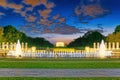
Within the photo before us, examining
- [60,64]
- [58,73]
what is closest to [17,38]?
[60,64]

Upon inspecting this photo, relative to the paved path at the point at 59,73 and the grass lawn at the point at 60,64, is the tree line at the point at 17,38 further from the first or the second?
the paved path at the point at 59,73

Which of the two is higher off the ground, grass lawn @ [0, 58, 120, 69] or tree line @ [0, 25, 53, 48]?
tree line @ [0, 25, 53, 48]

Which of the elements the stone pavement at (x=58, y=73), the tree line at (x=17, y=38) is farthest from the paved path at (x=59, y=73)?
the tree line at (x=17, y=38)

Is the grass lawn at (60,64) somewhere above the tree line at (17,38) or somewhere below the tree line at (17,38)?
below

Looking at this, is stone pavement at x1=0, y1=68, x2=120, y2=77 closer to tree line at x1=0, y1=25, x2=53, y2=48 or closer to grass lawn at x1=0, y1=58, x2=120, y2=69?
grass lawn at x1=0, y1=58, x2=120, y2=69

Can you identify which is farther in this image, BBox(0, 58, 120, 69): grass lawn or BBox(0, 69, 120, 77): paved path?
BBox(0, 58, 120, 69): grass lawn

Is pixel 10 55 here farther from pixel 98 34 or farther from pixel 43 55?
pixel 98 34

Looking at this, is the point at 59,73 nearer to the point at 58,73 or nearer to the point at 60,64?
the point at 58,73

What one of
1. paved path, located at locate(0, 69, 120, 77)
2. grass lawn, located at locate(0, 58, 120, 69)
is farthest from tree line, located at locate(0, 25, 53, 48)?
paved path, located at locate(0, 69, 120, 77)

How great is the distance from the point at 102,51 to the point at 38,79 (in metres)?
27.5

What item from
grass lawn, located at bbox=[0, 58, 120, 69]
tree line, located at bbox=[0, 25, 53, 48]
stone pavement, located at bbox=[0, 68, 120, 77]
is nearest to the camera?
stone pavement, located at bbox=[0, 68, 120, 77]

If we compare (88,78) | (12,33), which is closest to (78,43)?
(12,33)

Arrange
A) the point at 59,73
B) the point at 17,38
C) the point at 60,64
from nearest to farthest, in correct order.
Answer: the point at 59,73 → the point at 60,64 → the point at 17,38

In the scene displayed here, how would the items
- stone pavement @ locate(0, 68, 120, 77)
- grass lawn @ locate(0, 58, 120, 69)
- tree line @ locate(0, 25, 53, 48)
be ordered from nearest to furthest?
stone pavement @ locate(0, 68, 120, 77)
grass lawn @ locate(0, 58, 120, 69)
tree line @ locate(0, 25, 53, 48)
